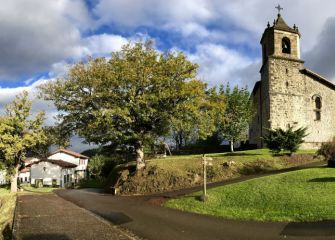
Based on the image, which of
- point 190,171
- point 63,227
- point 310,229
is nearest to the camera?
point 310,229

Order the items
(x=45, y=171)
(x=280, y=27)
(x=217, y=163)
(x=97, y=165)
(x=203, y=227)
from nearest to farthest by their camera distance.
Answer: (x=203, y=227) < (x=217, y=163) < (x=280, y=27) < (x=97, y=165) < (x=45, y=171)

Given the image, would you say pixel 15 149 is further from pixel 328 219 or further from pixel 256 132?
pixel 328 219

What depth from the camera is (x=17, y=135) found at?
4103 centimetres

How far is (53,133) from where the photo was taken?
3253cm

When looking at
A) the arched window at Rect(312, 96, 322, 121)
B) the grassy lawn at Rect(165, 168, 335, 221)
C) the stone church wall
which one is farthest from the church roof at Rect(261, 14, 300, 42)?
the grassy lawn at Rect(165, 168, 335, 221)

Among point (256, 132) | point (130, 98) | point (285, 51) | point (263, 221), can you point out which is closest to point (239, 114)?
point (256, 132)

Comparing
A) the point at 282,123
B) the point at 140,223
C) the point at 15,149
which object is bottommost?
the point at 140,223

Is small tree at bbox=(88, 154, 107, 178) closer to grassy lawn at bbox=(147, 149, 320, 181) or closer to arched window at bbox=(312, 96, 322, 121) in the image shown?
arched window at bbox=(312, 96, 322, 121)

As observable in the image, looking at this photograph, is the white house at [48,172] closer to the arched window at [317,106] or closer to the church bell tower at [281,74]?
the church bell tower at [281,74]

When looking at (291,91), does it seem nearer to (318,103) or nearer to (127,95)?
(318,103)

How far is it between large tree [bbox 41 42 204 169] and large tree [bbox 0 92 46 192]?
12.2 m

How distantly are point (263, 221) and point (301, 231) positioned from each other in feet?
6.37

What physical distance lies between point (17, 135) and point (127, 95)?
19162 millimetres

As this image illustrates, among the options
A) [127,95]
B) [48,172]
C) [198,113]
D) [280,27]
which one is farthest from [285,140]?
[48,172]
